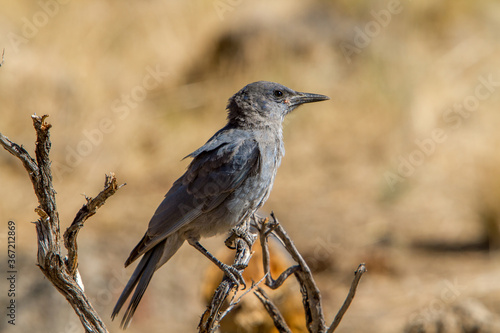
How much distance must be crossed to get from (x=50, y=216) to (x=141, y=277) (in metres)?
1.61

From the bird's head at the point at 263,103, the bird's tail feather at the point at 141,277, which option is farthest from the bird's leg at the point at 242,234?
the bird's head at the point at 263,103

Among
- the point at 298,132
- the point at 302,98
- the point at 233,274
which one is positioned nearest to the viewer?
the point at 233,274

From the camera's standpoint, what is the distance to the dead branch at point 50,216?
2955 millimetres

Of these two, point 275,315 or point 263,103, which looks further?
point 263,103

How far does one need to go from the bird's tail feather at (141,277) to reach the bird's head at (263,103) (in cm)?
131

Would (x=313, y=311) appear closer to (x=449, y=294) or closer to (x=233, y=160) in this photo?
(x=233, y=160)

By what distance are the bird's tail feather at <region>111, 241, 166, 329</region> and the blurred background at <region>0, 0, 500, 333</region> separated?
291 centimetres

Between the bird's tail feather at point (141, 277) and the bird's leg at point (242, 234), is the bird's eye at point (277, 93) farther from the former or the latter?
the bird's tail feather at point (141, 277)

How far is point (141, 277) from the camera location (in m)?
4.56

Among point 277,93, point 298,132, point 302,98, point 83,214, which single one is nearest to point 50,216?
point 83,214

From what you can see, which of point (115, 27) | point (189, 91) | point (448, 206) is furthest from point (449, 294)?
point (115, 27)

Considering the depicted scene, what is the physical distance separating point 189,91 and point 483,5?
322 inches

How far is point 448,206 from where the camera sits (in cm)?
1092

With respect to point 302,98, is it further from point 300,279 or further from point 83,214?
point 83,214
